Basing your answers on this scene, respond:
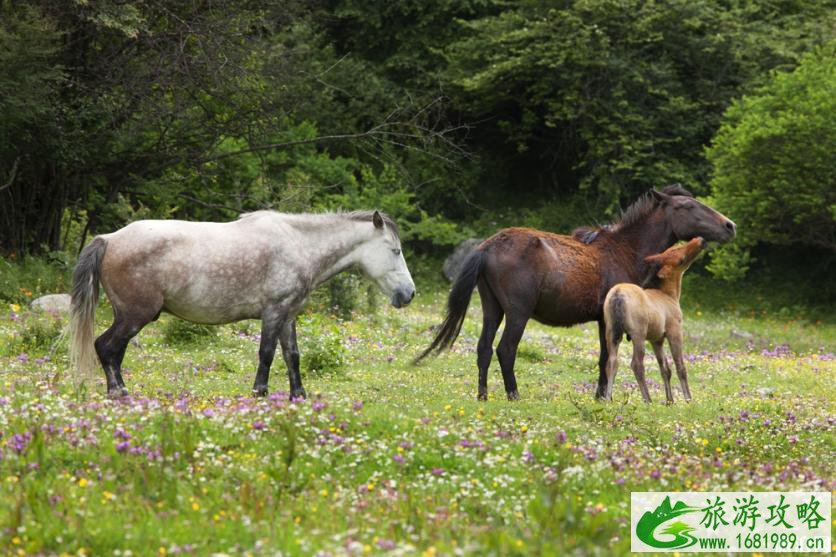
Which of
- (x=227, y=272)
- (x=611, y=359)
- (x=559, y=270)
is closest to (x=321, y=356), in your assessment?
(x=227, y=272)

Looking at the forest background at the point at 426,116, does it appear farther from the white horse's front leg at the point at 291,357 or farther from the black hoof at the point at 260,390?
the black hoof at the point at 260,390

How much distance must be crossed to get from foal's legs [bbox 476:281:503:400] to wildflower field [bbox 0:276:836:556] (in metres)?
0.37

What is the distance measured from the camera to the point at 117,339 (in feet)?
37.6

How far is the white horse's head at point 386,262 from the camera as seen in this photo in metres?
13.1

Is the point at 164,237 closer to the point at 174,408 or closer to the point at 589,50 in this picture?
the point at 174,408

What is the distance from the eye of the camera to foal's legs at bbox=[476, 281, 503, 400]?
1310cm

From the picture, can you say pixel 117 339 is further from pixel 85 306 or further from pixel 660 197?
pixel 660 197

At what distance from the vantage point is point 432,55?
44.3 m

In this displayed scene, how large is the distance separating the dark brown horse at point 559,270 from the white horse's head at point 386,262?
0.74 meters

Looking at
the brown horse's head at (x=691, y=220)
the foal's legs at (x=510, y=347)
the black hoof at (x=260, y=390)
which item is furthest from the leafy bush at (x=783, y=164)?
the black hoof at (x=260, y=390)

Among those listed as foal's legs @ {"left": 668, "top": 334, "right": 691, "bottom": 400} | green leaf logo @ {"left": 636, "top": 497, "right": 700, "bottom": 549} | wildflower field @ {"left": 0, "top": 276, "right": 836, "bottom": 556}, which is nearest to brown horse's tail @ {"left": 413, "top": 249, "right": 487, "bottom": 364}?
wildflower field @ {"left": 0, "top": 276, "right": 836, "bottom": 556}

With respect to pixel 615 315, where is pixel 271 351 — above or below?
below

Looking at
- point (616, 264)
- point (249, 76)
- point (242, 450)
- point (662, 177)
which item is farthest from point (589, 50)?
point (242, 450)

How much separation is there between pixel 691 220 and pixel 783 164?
797 inches
